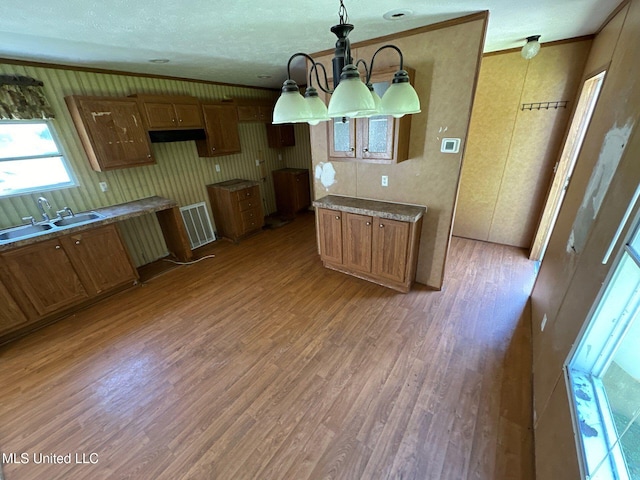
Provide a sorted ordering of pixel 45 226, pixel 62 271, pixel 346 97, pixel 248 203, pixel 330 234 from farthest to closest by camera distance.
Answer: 1. pixel 248 203
2. pixel 330 234
3. pixel 45 226
4. pixel 62 271
5. pixel 346 97

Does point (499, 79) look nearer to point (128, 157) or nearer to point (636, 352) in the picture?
point (636, 352)

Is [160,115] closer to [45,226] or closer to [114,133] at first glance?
[114,133]

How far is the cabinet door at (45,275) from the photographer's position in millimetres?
2291

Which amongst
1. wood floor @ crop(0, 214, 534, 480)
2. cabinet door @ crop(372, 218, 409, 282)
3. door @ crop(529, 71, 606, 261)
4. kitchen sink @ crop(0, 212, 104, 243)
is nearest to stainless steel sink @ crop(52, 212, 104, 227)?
kitchen sink @ crop(0, 212, 104, 243)

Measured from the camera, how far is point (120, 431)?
1.63 metres

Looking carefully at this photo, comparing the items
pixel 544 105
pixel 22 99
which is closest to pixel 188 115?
pixel 22 99

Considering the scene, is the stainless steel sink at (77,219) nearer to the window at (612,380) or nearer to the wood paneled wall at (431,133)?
the wood paneled wall at (431,133)

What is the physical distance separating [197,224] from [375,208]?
9.64 feet

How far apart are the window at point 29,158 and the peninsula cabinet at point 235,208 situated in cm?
177

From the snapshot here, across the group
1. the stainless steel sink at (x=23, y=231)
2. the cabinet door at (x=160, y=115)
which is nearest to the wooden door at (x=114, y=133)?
the cabinet door at (x=160, y=115)

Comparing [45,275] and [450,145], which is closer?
[450,145]

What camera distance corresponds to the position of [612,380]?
1061mm

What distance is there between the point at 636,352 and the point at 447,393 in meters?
1.07

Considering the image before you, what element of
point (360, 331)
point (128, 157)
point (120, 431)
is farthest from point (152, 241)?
point (360, 331)
